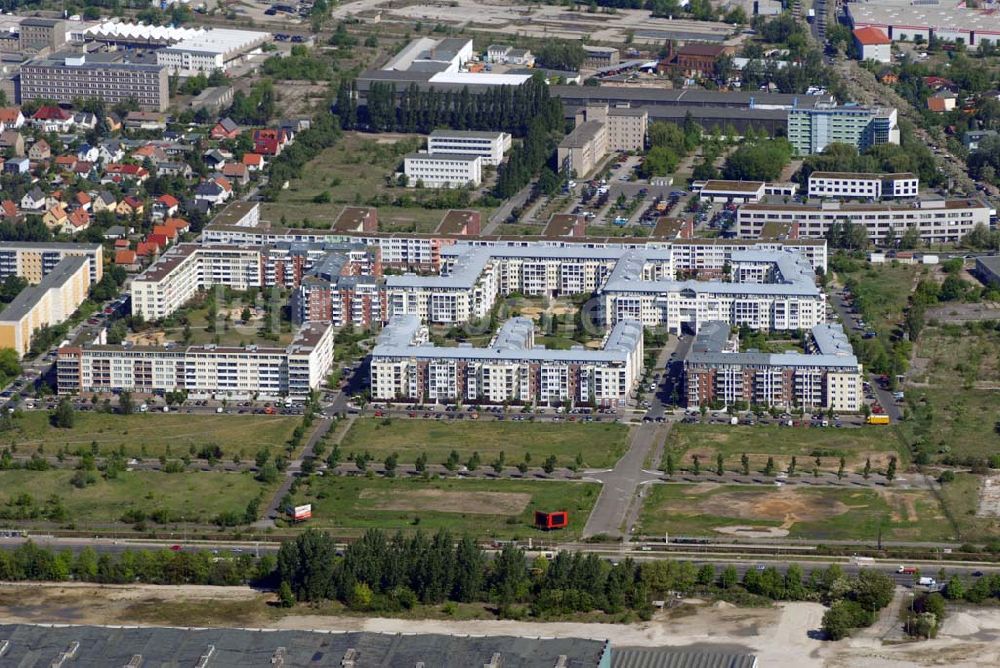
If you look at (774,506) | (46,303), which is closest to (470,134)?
(46,303)

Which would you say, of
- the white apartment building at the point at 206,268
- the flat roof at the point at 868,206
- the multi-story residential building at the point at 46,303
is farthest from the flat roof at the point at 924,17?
the multi-story residential building at the point at 46,303

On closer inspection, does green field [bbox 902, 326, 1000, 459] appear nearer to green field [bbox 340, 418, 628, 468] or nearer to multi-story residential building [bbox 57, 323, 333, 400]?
green field [bbox 340, 418, 628, 468]

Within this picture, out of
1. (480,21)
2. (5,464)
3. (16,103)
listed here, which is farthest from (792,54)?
(5,464)

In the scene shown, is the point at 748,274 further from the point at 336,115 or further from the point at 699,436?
the point at 336,115

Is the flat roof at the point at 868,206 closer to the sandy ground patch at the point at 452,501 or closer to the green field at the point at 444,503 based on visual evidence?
the green field at the point at 444,503

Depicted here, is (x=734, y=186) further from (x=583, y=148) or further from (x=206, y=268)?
(x=206, y=268)
